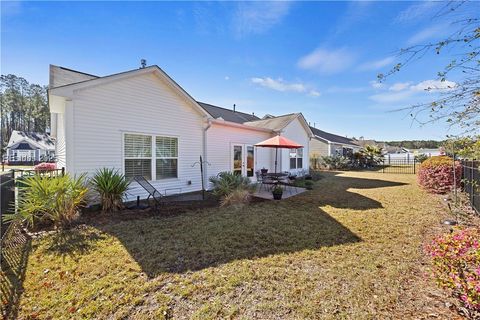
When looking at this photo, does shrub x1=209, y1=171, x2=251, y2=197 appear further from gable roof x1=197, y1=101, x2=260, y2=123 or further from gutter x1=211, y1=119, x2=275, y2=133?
gable roof x1=197, y1=101, x2=260, y2=123

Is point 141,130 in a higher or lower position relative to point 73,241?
higher

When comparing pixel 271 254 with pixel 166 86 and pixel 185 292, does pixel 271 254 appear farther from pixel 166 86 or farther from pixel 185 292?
pixel 166 86

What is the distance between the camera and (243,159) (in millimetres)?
12141

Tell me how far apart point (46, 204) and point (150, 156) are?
11.9ft

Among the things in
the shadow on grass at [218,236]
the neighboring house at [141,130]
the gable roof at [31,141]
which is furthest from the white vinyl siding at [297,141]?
the gable roof at [31,141]

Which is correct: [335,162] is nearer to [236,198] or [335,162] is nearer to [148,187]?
[236,198]

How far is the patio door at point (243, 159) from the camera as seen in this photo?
1172 cm

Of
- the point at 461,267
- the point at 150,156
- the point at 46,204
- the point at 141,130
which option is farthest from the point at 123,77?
the point at 461,267

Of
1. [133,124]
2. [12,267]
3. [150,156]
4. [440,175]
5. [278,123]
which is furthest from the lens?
[278,123]

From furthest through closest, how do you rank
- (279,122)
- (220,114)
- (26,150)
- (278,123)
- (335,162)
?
(26,150)
(335,162)
(220,114)
(279,122)
(278,123)

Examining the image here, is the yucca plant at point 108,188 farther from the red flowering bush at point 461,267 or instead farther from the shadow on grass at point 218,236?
the red flowering bush at point 461,267

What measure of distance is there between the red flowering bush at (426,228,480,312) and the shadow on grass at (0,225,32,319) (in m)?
5.00

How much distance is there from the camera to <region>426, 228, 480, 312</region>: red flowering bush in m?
2.17

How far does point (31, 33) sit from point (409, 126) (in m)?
10.6
